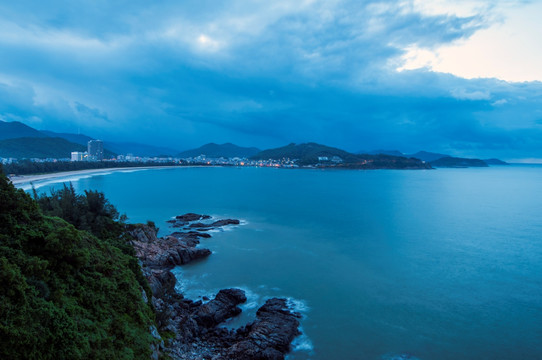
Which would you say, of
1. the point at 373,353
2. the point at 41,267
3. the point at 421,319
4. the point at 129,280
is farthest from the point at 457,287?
the point at 41,267

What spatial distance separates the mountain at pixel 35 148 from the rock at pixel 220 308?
125400 millimetres

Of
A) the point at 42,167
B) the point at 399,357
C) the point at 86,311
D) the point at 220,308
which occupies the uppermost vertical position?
the point at 42,167

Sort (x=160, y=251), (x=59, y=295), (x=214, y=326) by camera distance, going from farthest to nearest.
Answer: (x=160, y=251)
(x=214, y=326)
(x=59, y=295)

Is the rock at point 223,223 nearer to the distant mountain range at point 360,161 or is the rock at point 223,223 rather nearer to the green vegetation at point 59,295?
the green vegetation at point 59,295

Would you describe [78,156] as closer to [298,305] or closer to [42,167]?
[42,167]

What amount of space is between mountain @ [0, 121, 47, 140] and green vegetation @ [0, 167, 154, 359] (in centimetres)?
19848

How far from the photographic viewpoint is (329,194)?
171 ft

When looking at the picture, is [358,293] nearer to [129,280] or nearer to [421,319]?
[421,319]

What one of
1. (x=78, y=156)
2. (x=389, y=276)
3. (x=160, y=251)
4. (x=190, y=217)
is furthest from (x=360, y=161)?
(x=160, y=251)

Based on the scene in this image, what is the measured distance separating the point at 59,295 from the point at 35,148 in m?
144

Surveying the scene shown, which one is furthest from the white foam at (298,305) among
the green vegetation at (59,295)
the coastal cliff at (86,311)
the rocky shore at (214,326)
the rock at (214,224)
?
the rock at (214,224)

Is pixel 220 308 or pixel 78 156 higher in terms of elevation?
pixel 78 156

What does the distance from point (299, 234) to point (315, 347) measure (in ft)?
51.9

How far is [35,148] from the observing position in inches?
4732
